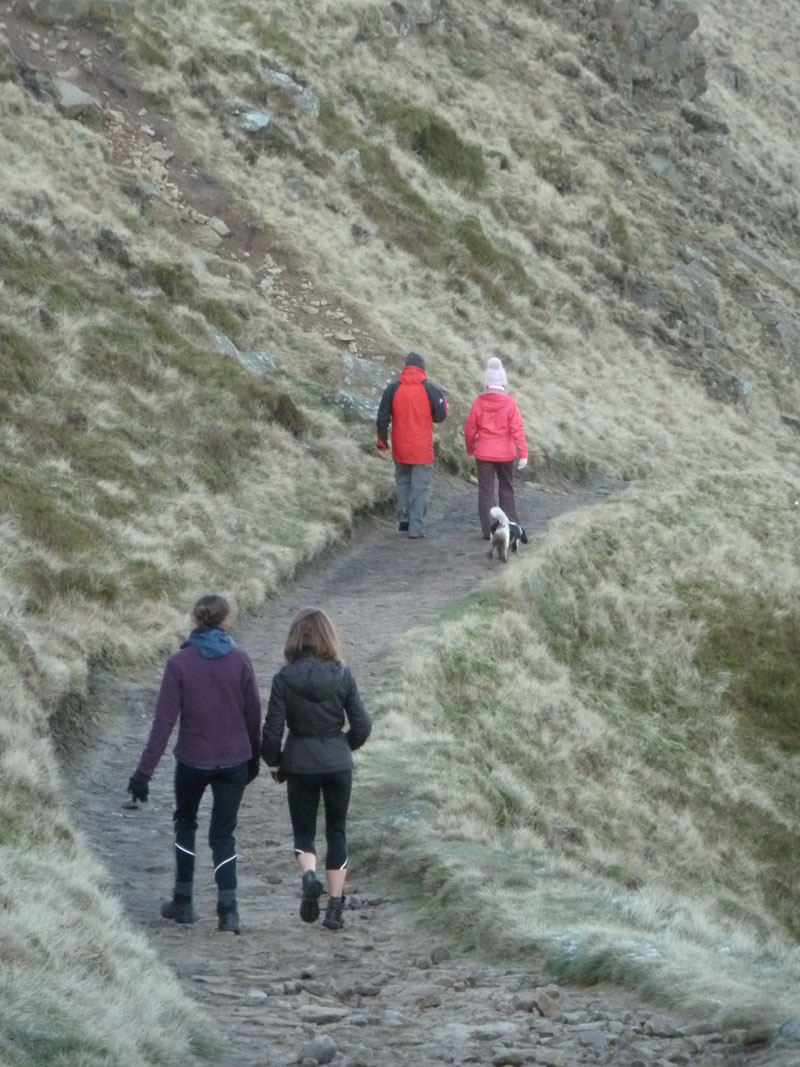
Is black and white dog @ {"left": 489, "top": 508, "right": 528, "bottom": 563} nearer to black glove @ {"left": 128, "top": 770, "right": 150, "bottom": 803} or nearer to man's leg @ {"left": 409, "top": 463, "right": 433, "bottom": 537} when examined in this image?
man's leg @ {"left": 409, "top": 463, "right": 433, "bottom": 537}

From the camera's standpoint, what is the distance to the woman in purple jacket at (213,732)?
8.07 metres

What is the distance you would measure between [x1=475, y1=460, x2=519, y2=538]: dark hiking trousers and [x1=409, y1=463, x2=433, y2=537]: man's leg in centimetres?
71

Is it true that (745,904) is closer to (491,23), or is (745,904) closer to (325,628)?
(325,628)

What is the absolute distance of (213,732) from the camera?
807 centimetres

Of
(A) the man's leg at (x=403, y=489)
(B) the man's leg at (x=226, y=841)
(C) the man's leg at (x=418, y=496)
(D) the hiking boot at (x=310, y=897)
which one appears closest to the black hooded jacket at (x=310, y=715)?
(B) the man's leg at (x=226, y=841)

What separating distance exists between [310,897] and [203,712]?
4.04 ft

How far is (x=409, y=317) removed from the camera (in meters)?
27.5

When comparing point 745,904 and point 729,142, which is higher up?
point 729,142

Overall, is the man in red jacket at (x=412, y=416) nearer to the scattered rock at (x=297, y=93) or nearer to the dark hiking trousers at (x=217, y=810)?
the dark hiking trousers at (x=217, y=810)

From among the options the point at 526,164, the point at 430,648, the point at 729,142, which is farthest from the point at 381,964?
the point at 729,142

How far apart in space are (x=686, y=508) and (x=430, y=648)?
33.3ft

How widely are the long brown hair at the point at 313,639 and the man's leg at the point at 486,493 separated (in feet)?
31.3

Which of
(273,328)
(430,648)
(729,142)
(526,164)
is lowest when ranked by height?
(430,648)

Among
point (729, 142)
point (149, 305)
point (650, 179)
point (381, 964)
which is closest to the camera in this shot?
point (381, 964)
